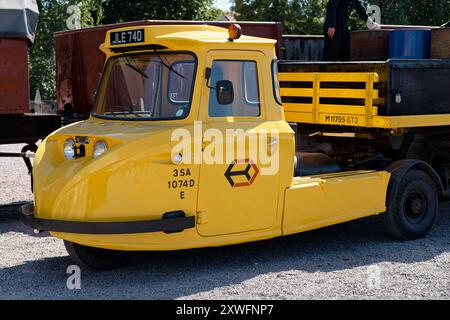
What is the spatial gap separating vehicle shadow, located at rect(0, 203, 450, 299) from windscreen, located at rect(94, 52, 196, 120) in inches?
55.5

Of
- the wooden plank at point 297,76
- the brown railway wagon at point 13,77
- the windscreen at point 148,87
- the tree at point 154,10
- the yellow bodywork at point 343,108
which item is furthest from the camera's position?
the tree at point 154,10

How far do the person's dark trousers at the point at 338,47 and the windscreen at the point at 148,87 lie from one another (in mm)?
3300

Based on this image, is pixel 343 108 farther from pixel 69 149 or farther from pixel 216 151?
pixel 69 149

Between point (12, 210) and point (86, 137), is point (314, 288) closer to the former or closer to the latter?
point (86, 137)

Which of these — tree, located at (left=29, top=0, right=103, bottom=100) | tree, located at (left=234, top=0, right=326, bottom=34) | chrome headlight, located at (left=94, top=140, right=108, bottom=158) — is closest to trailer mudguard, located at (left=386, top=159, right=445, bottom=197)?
chrome headlight, located at (left=94, top=140, right=108, bottom=158)

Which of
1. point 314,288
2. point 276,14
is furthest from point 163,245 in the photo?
point 276,14

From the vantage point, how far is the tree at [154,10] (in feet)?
91.2

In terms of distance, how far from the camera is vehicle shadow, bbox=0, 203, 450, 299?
5.77 meters

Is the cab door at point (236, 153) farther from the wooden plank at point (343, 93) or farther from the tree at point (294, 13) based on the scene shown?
the tree at point (294, 13)

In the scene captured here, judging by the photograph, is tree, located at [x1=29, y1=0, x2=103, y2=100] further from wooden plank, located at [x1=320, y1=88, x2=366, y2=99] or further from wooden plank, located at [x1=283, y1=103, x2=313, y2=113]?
wooden plank, located at [x1=320, y1=88, x2=366, y2=99]

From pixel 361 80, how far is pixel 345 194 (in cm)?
120

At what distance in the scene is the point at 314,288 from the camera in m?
5.83

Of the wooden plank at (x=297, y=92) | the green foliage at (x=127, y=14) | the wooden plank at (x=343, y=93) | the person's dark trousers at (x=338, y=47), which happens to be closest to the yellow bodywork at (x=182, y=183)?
the wooden plank at (x=343, y=93)

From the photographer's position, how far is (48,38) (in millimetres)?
24188
